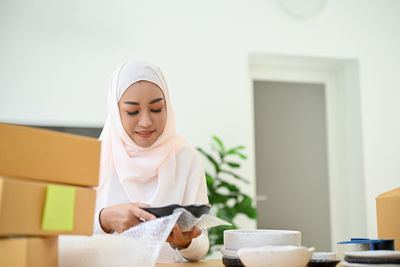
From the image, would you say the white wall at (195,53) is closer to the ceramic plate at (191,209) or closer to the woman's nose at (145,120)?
the woman's nose at (145,120)

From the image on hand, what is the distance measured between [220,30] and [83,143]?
2994 mm

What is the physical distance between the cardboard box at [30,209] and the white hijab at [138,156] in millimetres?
789

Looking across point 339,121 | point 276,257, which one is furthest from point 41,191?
point 339,121

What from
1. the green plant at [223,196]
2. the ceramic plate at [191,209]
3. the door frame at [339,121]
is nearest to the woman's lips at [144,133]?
the ceramic plate at [191,209]

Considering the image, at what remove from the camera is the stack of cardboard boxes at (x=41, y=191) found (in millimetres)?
608

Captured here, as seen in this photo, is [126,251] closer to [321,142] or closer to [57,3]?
[57,3]

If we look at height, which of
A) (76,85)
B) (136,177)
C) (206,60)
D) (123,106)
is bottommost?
(136,177)

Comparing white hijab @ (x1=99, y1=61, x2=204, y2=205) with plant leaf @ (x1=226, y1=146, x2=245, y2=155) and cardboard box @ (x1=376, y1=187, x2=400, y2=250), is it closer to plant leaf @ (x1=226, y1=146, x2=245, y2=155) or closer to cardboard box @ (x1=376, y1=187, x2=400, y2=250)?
cardboard box @ (x1=376, y1=187, x2=400, y2=250)

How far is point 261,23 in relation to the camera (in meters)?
3.65

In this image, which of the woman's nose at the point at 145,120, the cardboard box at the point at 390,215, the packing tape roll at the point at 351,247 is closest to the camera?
the packing tape roll at the point at 351,247

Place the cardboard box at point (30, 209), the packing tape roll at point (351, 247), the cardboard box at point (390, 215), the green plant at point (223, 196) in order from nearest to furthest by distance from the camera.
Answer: the cardboard box at point (30, 209)
the packing tape roll at point (351, 247)
the cardboard box at point (390, 215)
the green plant at point (223, 196)

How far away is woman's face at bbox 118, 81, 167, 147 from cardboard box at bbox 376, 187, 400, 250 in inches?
30.0

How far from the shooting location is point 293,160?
3.89 meters

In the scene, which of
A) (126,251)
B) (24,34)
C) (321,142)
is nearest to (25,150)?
(126,251)
